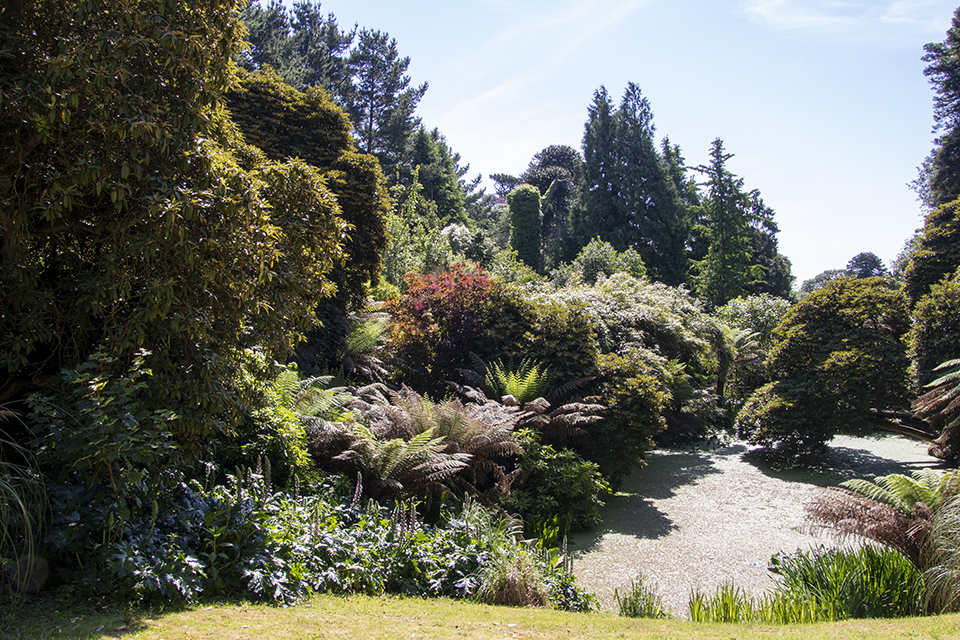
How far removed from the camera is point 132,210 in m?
4.23

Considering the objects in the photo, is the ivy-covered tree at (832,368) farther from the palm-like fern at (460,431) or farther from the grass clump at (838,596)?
the palm-like fern at (460,431)

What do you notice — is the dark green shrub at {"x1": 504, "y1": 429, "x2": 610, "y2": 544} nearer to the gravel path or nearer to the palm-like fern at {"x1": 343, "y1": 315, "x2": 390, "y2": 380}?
the gravel path

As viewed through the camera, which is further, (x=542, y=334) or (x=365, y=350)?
(x=365, y=350)

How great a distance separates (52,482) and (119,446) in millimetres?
782

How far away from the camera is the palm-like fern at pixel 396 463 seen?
636 cm

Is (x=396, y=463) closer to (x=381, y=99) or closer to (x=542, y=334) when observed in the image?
(x=542, y=334)

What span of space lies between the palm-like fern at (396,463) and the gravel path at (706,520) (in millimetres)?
1899

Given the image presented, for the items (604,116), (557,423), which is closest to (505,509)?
(557,423)

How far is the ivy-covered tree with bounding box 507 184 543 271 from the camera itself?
4038cm

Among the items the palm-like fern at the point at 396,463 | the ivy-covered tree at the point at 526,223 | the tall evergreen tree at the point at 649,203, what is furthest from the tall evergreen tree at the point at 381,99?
the palm-like fern at the point at 396,463

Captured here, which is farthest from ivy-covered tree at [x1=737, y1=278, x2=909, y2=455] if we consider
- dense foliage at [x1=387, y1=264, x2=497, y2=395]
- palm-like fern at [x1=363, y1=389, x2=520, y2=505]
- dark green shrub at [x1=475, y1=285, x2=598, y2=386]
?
palm-like fern at [x1=363, y1=389, x2=520, y2=505]

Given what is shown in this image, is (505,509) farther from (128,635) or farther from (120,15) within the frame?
(120,15)

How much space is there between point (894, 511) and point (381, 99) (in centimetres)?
3778

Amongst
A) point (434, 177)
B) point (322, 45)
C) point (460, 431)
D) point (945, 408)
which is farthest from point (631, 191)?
point (460, 431)
